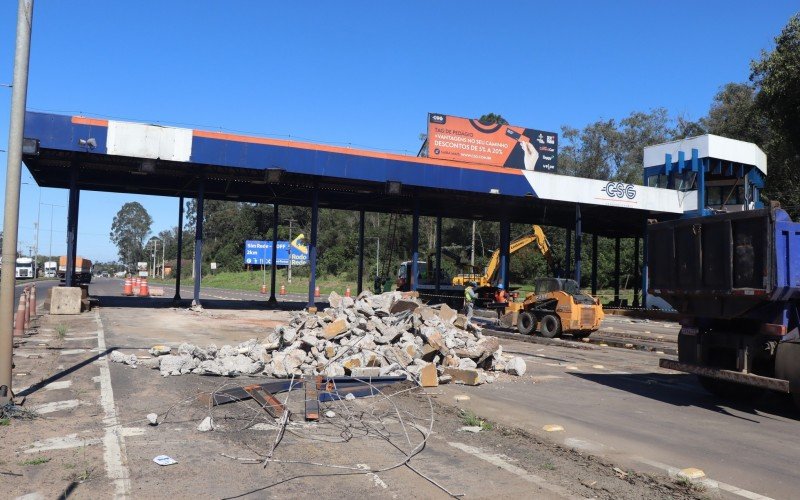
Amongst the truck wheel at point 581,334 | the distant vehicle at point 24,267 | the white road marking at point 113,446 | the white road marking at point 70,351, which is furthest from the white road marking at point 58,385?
the distant vehicle at point 24,267

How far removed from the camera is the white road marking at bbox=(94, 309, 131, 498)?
221 inches

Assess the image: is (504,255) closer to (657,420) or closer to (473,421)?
(657,420)

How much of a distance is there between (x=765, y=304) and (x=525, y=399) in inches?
157

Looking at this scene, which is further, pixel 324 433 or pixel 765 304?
pixel 765 304

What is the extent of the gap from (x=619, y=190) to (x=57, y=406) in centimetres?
2980

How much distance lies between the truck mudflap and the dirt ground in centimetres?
391

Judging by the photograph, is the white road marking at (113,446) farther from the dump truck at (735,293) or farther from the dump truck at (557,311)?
the dump truck at (557,311)

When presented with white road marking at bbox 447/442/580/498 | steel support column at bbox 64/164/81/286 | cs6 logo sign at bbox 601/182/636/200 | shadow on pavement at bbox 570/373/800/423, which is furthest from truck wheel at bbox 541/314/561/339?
steel support column at bbox 64/164/81/286

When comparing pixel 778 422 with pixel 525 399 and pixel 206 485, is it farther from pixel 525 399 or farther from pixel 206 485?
pixel 206 485

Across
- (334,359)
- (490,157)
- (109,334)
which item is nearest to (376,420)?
(334,359)

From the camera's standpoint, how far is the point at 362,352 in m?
12.5

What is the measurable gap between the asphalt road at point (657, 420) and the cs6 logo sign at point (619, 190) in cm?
1939

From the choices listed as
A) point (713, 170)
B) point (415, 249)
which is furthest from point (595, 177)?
point (415, 249)

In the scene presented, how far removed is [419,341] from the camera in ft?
43.2
